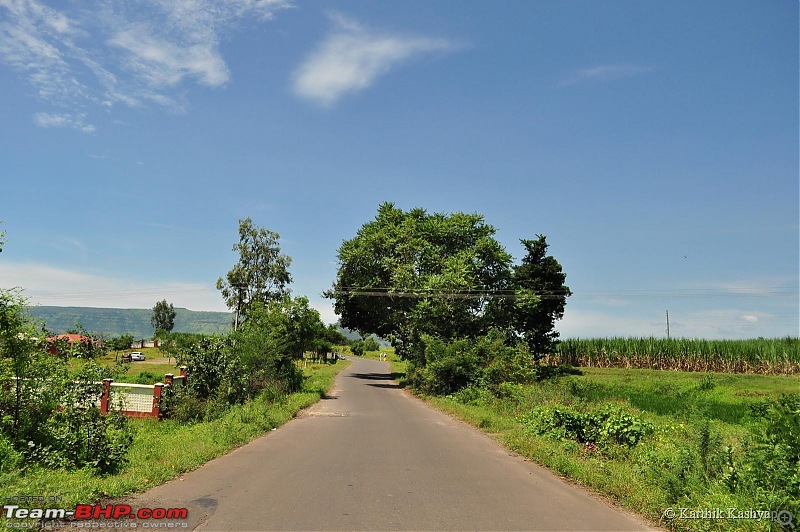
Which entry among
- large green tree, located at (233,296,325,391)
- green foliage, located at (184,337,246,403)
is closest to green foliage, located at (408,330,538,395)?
large green tree, located at (233,296,325,391)

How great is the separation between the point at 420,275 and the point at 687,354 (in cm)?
2786

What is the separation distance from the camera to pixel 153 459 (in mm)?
10203

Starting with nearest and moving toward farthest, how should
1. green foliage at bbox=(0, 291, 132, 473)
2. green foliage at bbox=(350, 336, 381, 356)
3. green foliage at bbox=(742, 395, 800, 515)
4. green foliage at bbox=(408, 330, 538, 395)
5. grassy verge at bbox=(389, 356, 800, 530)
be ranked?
green foliage at bbox=(742, 395, 800, 515), grassy verge at bbox=(389, 356, 800, 530), green foliage at bbox=(0, 291, 132, 473), green foliage at bbox=(408, 330, 538, 395), green foliage at bbox=(350, 336, 381, 356)

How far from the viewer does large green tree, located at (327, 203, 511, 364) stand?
3566cm

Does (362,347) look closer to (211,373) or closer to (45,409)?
(211,373)

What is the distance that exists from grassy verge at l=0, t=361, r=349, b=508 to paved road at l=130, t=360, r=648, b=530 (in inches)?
15.1

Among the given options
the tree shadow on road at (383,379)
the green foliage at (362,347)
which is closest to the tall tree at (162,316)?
the green foliage at (362,347)

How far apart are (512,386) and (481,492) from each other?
17023 millimetres

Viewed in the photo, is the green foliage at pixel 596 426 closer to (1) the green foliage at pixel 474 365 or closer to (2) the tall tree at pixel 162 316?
(1) the green foliage at pixel 474 365

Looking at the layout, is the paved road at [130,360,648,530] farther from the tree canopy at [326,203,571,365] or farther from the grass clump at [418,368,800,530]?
the tree canopy at [326,203,571,365]

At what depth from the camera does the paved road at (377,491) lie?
21.7 ft

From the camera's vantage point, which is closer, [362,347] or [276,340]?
[276,340]

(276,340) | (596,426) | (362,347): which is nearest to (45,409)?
(596,426)

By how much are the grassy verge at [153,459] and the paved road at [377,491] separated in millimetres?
383
